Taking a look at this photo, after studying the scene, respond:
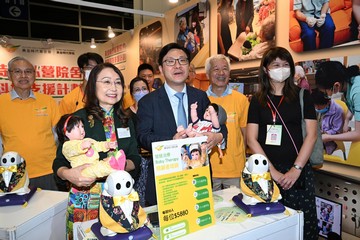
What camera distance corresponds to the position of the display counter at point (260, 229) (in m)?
1.21

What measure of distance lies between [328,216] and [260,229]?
1595 mm

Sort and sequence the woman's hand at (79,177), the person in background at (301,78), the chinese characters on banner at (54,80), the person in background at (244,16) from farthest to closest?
the chinese characters on banner at (54,80) < the person in background at (244,16) < the person in background at (301,78) < the woman's hand at (79,177)

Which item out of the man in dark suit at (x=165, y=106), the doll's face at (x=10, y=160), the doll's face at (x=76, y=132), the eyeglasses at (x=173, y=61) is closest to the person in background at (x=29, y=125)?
the doll's face at (x=10, y=160)

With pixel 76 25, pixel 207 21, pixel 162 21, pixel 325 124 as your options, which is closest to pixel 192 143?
pixel 325 124

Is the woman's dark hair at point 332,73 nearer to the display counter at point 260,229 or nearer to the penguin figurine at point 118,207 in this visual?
the display counter at point 260,229

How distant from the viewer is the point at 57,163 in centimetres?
158

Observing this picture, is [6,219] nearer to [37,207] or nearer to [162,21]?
[37,207]

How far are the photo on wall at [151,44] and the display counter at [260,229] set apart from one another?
4631 mm

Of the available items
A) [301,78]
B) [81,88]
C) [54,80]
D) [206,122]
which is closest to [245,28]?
[301,78]

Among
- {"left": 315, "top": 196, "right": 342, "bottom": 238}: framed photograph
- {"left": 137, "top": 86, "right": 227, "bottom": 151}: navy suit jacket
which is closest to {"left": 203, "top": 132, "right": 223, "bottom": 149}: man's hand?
{"left": 137, "top": 86, "right": 227, "bottom": 151}: navy suit jacket

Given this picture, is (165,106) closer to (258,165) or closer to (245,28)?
(258,165)

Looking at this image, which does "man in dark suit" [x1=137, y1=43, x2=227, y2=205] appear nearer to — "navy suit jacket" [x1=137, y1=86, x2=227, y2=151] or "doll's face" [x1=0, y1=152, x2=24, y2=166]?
"navy suit jacket" [x1=137, y1=86, x2=227, y2=151]

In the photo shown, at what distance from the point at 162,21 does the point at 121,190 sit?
491cm

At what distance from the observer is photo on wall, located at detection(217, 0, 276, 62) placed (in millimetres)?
3236
